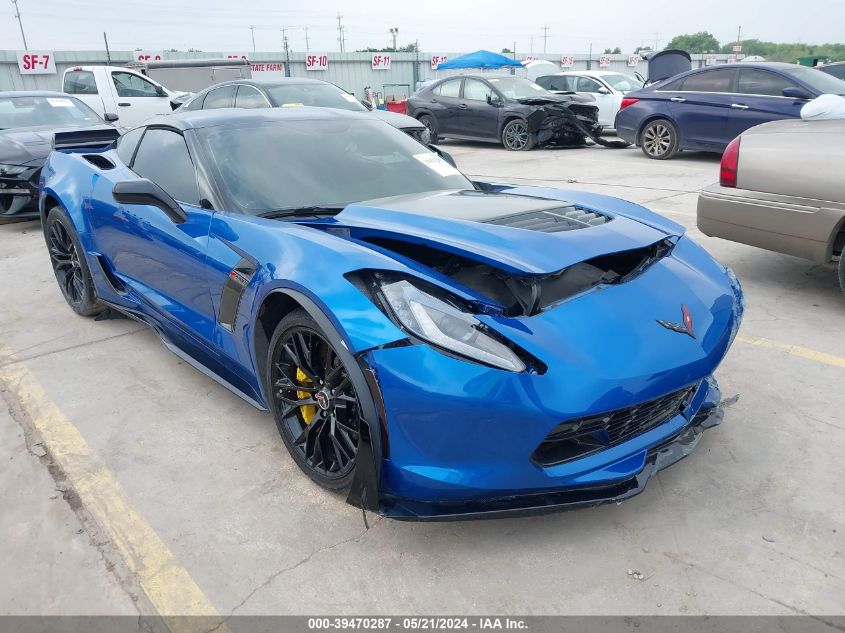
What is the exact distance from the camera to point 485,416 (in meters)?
1.98

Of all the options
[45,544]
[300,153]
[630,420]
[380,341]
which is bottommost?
[45,544]

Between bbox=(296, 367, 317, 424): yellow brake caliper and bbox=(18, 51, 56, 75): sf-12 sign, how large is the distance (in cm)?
2618

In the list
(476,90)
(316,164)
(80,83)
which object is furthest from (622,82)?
(316,164)

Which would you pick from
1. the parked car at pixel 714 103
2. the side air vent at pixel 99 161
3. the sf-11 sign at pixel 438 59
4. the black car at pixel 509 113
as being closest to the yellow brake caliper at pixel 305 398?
the side air vent at pixel 99 161

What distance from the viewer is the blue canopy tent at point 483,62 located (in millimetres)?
22766

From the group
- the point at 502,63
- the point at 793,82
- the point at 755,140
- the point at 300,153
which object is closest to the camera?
the point at 300,153

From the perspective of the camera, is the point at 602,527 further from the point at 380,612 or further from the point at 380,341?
the point at 380,341

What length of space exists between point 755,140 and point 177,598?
4328 millimetres

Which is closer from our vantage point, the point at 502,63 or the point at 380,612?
the point at 380,612

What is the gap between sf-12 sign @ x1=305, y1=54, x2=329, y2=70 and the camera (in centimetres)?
2997

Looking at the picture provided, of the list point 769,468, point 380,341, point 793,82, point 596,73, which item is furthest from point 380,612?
point 596,73

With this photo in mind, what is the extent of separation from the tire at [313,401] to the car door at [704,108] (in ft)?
29.7

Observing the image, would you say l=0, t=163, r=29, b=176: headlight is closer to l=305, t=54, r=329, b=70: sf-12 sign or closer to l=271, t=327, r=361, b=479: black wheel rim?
l=271, t=327, r=361, b=479: black wheel rim

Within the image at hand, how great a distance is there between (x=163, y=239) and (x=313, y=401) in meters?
1.35
